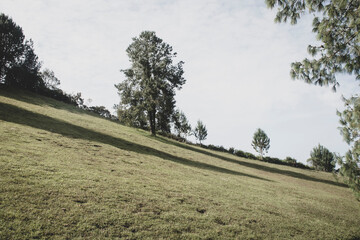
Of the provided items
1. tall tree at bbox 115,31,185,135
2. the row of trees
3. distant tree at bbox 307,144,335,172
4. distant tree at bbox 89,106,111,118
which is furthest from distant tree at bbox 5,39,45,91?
distant tree at bbox 307,144,335,172

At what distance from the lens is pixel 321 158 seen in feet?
164

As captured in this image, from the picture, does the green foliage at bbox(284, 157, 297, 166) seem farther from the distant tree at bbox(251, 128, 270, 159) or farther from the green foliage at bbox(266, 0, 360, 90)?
the green foliage at bbox(266, 0, 360, 90)

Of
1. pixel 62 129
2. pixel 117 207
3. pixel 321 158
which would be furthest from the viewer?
pixel 321 158

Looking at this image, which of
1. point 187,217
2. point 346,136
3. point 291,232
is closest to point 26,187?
point 187,217

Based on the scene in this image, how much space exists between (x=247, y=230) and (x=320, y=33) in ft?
24.1

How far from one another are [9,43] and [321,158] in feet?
256

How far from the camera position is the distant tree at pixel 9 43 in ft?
112

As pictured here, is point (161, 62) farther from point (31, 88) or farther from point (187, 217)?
point (31, 88)

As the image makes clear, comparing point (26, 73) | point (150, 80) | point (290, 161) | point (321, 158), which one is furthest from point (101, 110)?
point (321, 158)

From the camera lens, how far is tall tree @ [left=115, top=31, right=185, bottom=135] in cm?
2848

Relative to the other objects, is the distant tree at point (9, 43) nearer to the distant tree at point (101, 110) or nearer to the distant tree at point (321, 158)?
the distant tree at point (101, 110)

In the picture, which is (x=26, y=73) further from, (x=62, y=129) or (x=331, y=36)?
(x=331, y=36)

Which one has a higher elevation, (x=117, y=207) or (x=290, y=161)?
(x=290, y=161)

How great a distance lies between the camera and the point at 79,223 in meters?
4.21
